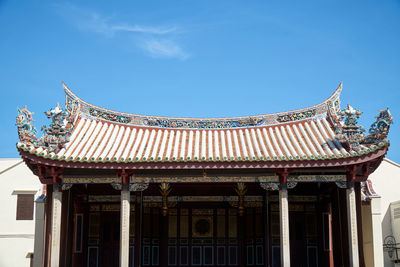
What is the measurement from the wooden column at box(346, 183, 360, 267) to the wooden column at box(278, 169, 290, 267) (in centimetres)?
205

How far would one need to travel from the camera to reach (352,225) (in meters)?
16.6

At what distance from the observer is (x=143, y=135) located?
19.7m

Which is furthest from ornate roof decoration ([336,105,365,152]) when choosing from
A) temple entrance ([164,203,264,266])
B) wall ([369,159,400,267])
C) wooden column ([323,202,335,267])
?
wall ([369,159,400,267])

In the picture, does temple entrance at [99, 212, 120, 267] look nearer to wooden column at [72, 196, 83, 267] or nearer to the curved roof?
wooden column at [72, 196, 83, 267]

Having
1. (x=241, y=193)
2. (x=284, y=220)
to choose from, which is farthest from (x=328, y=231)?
(x=241, y=193)

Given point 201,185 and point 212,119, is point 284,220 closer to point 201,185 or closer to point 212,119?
point 201,185

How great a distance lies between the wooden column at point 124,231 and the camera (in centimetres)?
1641

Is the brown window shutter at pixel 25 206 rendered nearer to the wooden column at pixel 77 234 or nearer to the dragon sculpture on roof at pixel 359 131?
the wooden column at pixel 77 234

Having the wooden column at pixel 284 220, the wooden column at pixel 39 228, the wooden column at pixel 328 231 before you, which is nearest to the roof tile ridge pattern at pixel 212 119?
the wooden column at pixel 328 231

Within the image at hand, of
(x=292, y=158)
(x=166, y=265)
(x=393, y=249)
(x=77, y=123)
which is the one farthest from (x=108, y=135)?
(x=393, y=249)

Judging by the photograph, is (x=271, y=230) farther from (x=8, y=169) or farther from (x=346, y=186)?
(x=8, y=169)

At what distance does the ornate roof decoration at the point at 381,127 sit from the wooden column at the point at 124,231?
843 cm

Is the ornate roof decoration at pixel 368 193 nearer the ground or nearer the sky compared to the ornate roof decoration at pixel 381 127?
nearer the ground

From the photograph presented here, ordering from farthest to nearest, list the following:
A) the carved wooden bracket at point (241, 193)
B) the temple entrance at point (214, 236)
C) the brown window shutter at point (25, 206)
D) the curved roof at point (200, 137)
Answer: the brown window shutter at point (25, 206), the temple entrance at point (214, 236), the carved wooden bracket at point (241, 193), the curved roof at point (200, 137)
